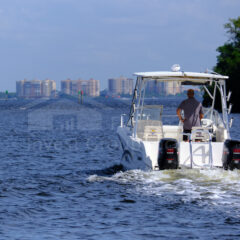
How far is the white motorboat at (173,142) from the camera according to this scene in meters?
12.5

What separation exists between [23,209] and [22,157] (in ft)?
35.7

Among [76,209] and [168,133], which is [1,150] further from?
[76,209]

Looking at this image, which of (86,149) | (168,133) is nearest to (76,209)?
(168,133)

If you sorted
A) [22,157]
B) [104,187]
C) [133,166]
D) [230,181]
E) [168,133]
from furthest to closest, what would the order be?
[22,157], [168,133], [133,166], [104,187], [230,181]

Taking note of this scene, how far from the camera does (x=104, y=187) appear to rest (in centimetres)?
1305

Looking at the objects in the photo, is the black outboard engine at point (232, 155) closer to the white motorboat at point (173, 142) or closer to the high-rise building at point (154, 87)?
the white motorboat at point (173, 142)

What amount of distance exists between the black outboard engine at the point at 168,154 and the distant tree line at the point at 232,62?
178ft

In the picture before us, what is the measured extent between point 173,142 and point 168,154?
0.32 metres

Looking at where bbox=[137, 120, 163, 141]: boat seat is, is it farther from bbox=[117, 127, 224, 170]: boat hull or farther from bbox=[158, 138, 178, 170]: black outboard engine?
bbox=[158, 138, 178, 170]: black outboard engine

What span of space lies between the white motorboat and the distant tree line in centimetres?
5133

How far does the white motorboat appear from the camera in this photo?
494 inches

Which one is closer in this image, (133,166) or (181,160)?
(181,160)

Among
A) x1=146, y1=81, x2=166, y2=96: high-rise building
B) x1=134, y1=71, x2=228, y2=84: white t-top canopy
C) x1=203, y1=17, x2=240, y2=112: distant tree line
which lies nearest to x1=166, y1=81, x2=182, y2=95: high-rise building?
x1=146, y1=81, x2=166, y2=96: high-rise building

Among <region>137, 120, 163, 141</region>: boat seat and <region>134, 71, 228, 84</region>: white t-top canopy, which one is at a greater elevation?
<region>134, 71, 228, 84</region>: white t-top canopy
